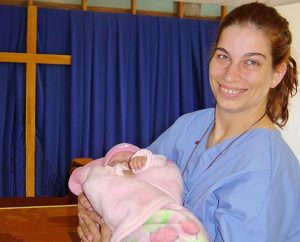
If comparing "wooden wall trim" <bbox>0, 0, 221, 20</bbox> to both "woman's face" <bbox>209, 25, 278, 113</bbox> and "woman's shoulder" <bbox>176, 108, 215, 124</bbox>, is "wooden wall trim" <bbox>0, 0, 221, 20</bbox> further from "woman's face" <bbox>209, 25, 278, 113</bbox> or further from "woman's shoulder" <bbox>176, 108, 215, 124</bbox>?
"woman's face" <bbox>209, 25, 278, 113</bbox>

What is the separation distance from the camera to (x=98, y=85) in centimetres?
330

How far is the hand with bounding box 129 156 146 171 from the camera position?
110 centimetres

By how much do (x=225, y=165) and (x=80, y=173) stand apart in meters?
0.51

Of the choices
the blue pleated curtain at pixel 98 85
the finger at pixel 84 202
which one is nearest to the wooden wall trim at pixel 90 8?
the blue pleated curtain at pixel 98 85

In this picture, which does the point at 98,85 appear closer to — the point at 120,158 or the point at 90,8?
the point at 90,8

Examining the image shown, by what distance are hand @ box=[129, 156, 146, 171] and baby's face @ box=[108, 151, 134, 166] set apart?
0.11m

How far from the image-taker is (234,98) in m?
1.00

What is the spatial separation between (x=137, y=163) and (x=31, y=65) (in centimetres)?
228

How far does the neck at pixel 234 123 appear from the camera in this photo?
3.28 ft

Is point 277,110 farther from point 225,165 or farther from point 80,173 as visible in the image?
point 80,173

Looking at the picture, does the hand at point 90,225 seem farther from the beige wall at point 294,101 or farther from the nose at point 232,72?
the beige wall at point 294,101

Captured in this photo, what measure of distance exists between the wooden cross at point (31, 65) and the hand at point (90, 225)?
7.05 ft

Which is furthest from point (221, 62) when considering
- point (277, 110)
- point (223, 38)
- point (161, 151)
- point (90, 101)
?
point (90, 101)

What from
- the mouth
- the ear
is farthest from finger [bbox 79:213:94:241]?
the ear
